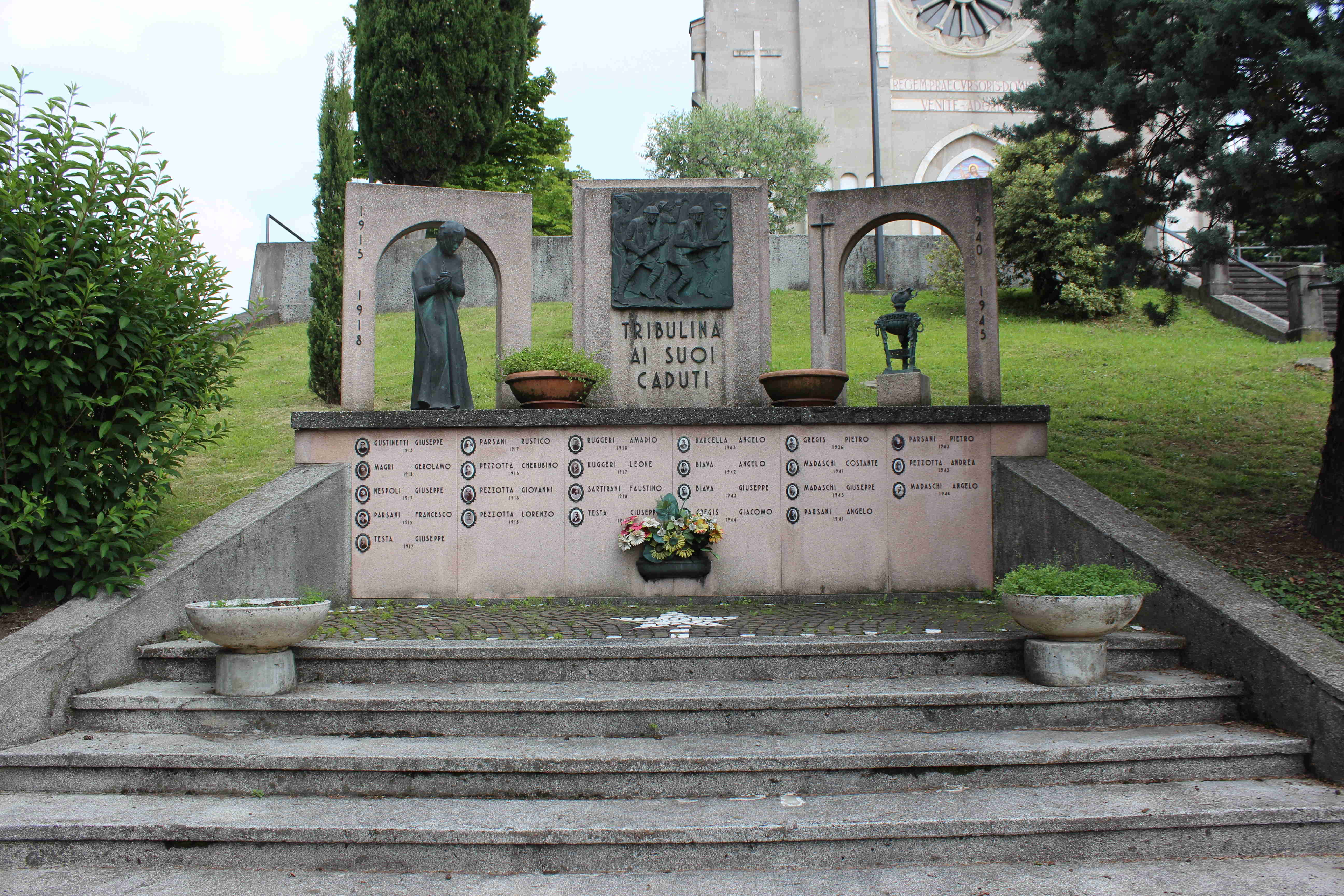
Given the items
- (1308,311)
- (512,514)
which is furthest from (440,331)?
(1308,311)

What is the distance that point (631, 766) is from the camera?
436cm

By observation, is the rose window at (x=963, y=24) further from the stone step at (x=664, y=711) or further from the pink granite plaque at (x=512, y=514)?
the stone step at (x=664, y=711)

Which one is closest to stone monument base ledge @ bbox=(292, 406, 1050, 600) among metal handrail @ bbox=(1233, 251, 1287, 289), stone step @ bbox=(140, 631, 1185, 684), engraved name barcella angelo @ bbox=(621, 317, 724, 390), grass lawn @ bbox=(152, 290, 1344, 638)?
grass lawn @ bbox=(152, 290, 1344, 638)

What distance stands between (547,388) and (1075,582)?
488cm

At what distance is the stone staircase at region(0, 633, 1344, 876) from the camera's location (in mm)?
3939

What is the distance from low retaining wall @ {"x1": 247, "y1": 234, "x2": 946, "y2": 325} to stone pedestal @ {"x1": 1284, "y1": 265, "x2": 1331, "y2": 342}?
7976 mm

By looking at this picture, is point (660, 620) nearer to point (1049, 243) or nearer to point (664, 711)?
point (664, 711)

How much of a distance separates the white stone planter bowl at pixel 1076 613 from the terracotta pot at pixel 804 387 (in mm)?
3613

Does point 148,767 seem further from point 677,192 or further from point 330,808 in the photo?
point 677,192

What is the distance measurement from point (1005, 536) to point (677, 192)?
4.91 meters

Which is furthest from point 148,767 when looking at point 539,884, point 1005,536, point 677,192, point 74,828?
point 677,192

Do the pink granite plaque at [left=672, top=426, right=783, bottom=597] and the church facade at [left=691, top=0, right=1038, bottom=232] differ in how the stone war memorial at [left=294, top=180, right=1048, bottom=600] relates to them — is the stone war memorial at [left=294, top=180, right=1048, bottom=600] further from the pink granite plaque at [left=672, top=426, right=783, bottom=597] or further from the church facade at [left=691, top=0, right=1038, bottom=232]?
the church facade at [left=691, top=0, right=1038, bottom=232]

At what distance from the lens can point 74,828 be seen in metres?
3.98

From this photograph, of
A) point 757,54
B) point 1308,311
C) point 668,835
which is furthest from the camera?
point 757,54
